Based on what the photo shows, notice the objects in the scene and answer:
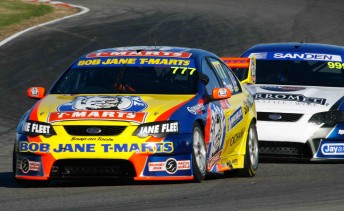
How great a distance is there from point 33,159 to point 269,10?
2440 cm

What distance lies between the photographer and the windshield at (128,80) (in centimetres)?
1116

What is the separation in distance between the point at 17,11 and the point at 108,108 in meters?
22.3

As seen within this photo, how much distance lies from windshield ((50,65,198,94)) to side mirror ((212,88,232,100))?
0.20 metres

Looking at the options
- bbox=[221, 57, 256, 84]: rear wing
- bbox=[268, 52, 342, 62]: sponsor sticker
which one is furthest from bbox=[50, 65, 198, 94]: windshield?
bbox=[268, 52, 342, 62]: sponsor sticker

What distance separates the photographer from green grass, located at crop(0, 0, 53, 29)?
30516 mm

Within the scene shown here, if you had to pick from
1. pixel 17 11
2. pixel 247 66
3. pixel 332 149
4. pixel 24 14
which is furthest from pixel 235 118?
pixel 17 11

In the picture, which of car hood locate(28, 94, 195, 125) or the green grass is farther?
the green grass

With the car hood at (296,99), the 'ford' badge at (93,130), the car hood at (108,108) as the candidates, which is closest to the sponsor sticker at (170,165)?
the car hood at (108,108)

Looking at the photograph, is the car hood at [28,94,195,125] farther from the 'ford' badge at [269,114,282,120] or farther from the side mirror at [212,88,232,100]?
the 'ford' badge at [269,114,282,120]

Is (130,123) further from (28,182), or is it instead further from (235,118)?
(235,118)

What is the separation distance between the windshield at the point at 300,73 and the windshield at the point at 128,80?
3.62 m

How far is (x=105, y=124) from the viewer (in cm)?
1023

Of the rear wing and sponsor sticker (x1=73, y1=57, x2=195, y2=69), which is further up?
→ sponsor sticker (x1=73, y1=57, x2=195, y2=69)

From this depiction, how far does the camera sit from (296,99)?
541 inches
